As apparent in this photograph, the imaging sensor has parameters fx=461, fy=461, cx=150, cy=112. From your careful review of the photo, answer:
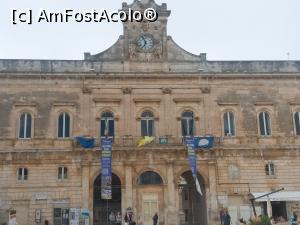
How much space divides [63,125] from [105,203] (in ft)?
19.0

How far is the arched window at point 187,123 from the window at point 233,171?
333 centimetres

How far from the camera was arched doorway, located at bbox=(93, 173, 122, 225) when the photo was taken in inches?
1168

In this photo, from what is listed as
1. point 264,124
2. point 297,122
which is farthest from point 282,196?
point 297,122

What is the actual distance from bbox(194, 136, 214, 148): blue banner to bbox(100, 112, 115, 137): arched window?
5489 millimetres

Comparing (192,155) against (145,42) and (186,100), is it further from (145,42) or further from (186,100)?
(145,42)

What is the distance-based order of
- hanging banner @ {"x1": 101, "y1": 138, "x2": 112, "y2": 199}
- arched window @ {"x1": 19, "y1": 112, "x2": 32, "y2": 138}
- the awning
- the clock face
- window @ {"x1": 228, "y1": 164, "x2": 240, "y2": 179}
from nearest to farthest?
1. hanging banner @ {"x1": 101, "y1": 138, "x2": 112, "y2": 199}
2. the awning
3. arched window @ {"x1": 19, "y1": 112, "x2": 32, "y2": 138}
4. window @ {"x1": 228, "y1": 164, "x2": 240, "y2": 179}
5. the clock face

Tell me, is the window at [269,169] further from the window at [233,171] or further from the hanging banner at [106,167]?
the hanging banner at [106,167]

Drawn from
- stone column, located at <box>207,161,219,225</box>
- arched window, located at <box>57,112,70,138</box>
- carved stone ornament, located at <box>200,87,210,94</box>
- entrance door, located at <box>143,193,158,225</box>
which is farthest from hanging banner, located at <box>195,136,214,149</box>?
arched window, located at <box>57,112,70,138</box>

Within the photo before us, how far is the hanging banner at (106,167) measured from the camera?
89.5ft

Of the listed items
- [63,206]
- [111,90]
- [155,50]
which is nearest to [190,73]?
[155,50]

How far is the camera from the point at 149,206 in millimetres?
29281

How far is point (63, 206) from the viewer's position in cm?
2847

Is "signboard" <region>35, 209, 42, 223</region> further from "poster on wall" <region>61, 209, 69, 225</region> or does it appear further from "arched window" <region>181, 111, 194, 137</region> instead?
"arched window" <region>181, 111, 194, 137</region>

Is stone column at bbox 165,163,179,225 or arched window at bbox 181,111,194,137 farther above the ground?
arched window at bbox 181,111,194,137
